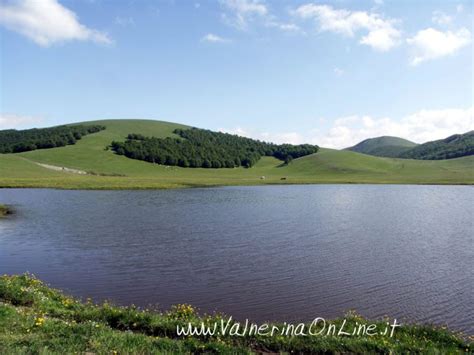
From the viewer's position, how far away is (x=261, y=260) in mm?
27594

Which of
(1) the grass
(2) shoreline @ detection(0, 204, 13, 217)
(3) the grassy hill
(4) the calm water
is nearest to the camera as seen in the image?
(1) the grass

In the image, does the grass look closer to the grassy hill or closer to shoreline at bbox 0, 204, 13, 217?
shoreline at bbox 0, 204, 13, 217

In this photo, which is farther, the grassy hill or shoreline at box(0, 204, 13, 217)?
the grassy hill

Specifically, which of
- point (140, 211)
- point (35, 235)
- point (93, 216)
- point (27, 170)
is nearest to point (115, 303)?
point (35, 235)

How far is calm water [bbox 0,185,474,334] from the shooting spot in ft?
64.7

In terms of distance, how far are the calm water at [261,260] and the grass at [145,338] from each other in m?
4.24

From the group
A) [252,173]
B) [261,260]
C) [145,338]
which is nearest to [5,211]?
[261,260]

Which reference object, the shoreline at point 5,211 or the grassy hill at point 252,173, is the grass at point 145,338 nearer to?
the shoreline at point 5,211

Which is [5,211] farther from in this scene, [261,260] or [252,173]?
[252,173]

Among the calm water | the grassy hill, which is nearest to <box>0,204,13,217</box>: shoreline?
the calm water

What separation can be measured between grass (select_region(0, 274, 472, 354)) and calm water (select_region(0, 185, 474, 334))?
4.24 m

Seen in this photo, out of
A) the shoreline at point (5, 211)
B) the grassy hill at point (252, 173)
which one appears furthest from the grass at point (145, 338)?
the grassy hill at point (252, 173)

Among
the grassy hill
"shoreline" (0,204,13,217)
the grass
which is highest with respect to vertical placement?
the grassy hill

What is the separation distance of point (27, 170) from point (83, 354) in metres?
133
